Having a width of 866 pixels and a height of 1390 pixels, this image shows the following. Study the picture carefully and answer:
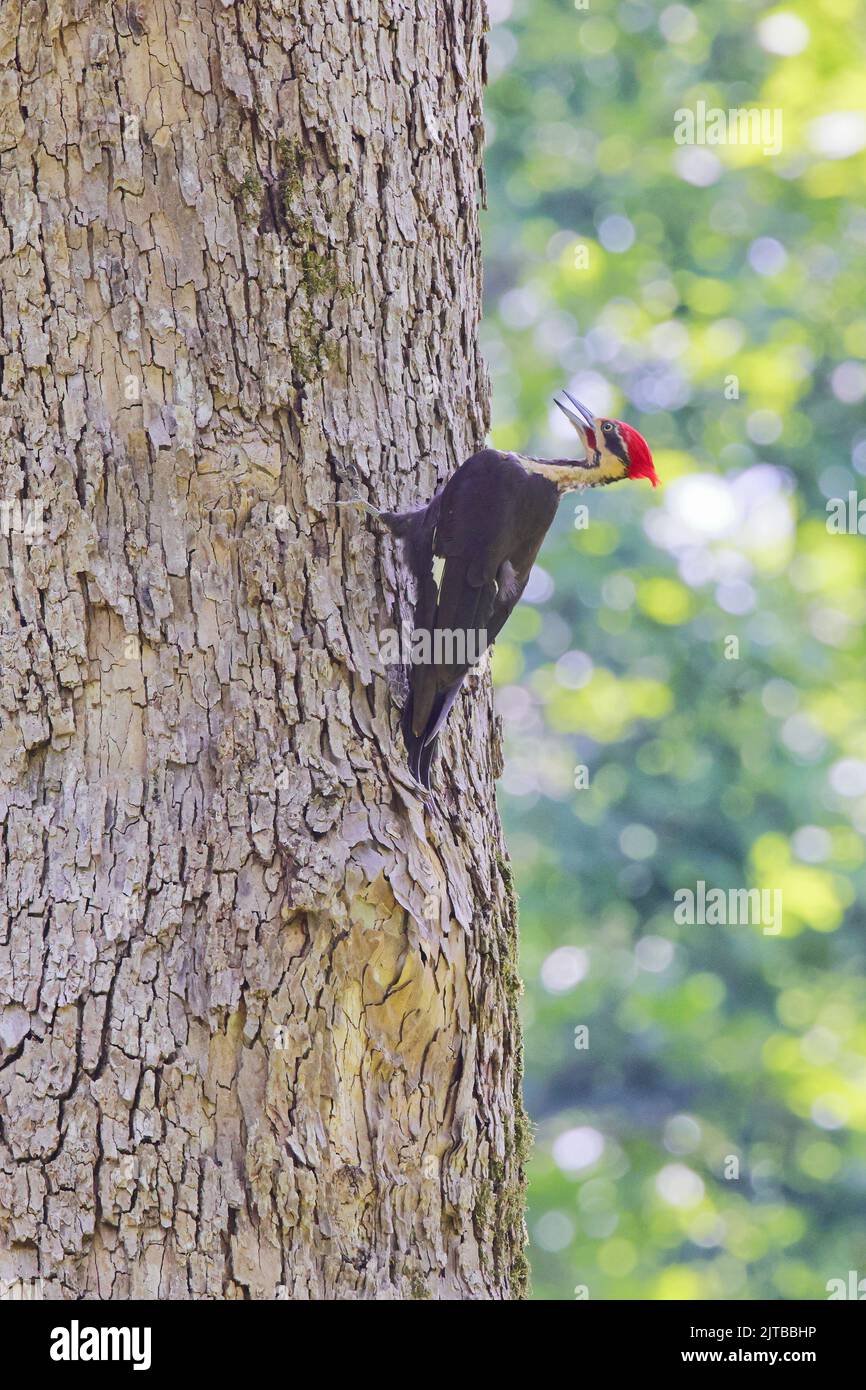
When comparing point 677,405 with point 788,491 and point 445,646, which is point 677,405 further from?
point 445,646

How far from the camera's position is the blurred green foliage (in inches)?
227

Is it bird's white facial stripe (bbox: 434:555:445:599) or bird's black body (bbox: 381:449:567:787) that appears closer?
bird's black body (bbox: 381:449:567:787)

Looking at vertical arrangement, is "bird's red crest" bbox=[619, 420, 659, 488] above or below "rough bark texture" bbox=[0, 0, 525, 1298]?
above

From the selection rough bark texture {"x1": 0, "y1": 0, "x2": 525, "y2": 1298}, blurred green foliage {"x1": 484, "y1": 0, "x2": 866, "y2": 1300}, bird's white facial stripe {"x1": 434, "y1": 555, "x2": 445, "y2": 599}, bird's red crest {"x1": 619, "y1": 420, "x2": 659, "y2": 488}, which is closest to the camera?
rough bark texture {"x1": 0, "y1": 0, "x2": 525, "y2": 1298}

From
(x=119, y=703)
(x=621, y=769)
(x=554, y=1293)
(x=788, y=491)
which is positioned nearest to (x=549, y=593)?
(x=621, y=769)

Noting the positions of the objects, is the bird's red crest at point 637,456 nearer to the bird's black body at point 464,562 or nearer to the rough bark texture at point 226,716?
the bird's black body at point 464,562

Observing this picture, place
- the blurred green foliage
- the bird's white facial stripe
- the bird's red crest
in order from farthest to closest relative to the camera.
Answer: the blurred green foliage
the bird's red crest
the bird's white facial stripe

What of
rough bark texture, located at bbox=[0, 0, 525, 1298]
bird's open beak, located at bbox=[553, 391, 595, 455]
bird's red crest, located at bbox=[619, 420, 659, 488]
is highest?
bird's open beak, located at bbox=[553, 391, 595, 455]

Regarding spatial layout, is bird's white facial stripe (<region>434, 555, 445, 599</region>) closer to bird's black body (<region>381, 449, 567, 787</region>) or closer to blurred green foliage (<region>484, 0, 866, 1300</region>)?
bird's black body (<region>381, 449, 567, 787</region>)

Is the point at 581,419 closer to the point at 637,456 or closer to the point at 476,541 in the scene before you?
the point at 637,456

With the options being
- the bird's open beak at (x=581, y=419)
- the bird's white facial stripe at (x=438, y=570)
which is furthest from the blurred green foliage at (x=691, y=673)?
the bird's white facial stripe at (x=438, y=570)

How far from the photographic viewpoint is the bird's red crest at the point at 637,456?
302cm

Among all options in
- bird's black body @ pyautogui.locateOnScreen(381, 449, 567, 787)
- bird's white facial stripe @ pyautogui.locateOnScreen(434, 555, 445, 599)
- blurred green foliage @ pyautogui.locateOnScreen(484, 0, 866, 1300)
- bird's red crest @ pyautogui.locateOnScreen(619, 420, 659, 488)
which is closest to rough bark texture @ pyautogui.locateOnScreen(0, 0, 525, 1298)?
bird's black body @ pyautogui.locateOnScreen(381, 449, 567, 787)

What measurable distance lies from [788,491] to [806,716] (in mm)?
1077
